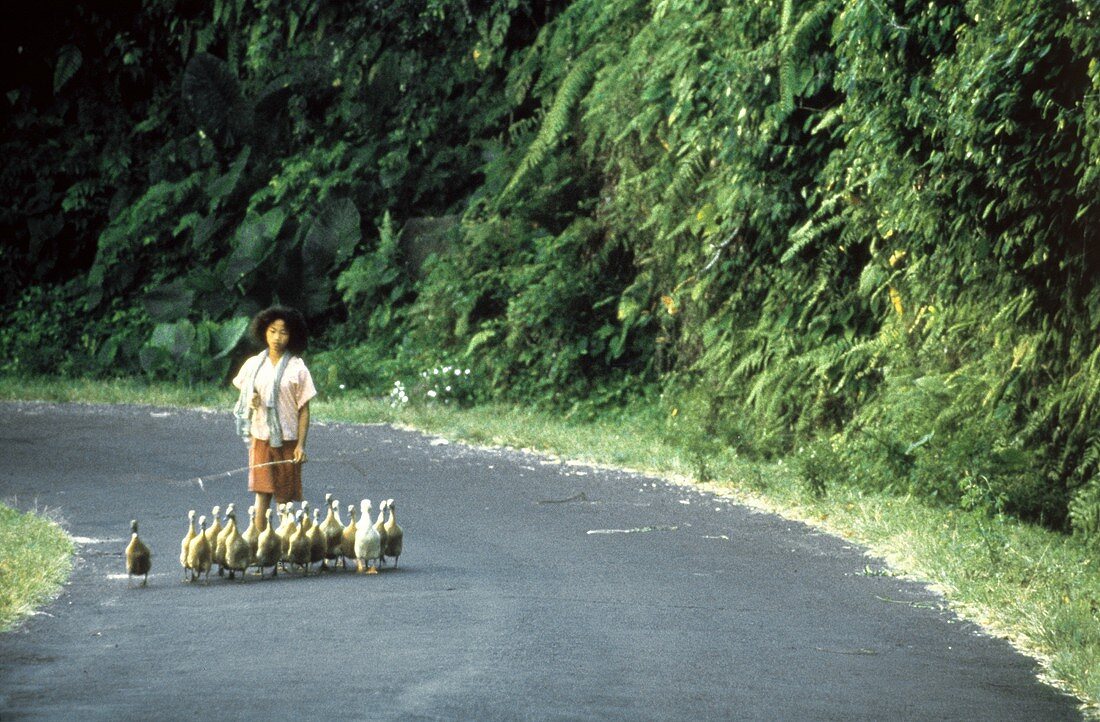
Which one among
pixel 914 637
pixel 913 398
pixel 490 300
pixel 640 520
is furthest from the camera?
pixel 490 300

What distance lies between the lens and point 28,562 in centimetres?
997

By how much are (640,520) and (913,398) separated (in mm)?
2702

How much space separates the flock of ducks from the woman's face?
129 cm

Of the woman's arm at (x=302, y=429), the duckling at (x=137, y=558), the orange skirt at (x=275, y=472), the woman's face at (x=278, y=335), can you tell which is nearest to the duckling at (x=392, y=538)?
the woman's arm at (x=302, y=429)

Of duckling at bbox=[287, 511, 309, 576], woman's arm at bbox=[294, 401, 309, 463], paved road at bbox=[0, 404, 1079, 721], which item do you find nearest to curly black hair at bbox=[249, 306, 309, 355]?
woman's arm at bbox=[294, 401, 309, 463]

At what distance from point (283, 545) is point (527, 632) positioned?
2.45 meters

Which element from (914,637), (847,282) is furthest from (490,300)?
(914,637)

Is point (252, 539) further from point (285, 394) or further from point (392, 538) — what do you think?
point (285, 394)

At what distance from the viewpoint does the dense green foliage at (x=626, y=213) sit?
11789mm

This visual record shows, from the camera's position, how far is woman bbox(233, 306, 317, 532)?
1106cm

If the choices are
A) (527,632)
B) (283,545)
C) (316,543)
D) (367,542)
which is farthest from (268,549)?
(527,632)

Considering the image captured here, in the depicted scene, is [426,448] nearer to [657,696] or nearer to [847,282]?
[847,282]

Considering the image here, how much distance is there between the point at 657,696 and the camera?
6820 millimetres

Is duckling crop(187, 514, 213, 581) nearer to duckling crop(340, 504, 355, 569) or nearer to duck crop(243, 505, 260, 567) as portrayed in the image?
duck crop(243, 505, 260, 567)
